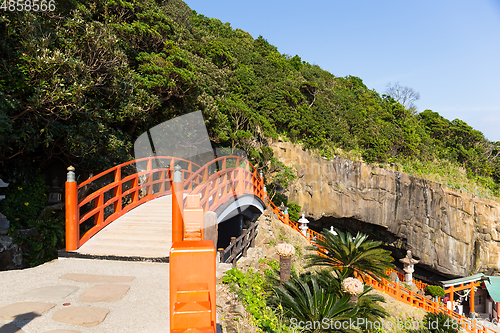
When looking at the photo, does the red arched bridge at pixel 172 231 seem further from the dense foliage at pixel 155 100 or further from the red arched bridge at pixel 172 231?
the dense foliage at pixel 155 100

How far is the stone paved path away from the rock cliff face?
1813 centimetres

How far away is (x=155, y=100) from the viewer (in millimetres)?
10867

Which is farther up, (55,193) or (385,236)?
(55,193)

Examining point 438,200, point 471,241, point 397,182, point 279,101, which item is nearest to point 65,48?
point 279,101

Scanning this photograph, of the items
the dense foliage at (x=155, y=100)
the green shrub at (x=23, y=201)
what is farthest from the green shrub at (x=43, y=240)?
the dense foliage at (x=155, y=100)

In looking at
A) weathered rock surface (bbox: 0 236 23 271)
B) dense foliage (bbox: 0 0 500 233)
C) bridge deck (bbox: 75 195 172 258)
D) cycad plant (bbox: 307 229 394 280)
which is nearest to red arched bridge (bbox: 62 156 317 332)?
bridge deck (bbox: 75 195 172 258)

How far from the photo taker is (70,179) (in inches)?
216

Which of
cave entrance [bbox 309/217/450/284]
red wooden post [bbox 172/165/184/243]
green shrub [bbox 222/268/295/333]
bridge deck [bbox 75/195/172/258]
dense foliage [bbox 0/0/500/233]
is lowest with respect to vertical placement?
cave entrance [bbox 309/217/450/284]

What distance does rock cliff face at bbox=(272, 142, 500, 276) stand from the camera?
70.3 ft

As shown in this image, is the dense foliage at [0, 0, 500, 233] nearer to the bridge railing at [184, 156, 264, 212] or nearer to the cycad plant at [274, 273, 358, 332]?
the bridge railing at [184, 156, 264, 212]

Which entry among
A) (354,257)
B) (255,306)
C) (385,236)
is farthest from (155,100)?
(385,236)

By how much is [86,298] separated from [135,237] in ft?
8.48

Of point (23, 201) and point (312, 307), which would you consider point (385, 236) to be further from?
point (23, 201)

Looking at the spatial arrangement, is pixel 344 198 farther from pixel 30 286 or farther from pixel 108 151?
pixel 30 286
